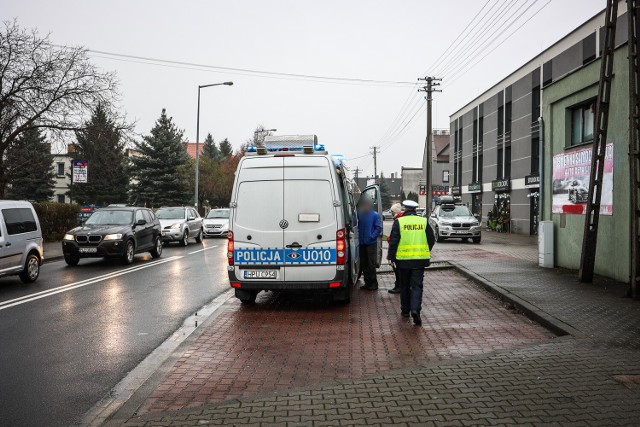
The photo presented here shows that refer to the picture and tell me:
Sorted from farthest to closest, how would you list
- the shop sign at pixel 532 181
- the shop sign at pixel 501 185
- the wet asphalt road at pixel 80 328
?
the shop sign at pixel 501 185, the shop sign at pixel 532 181, the wet asphalt road at pixel 80 328

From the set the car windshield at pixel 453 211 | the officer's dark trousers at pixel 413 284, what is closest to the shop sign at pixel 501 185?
the car windshield at pixel 453 211

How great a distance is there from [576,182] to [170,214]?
57.6ft

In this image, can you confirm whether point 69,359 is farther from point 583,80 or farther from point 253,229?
point 583,80

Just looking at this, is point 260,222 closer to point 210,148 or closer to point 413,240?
point 413,240

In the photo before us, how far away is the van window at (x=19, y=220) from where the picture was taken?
1142cm

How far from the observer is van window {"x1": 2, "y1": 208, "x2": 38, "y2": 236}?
1142cm

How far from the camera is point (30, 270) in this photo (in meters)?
12.1

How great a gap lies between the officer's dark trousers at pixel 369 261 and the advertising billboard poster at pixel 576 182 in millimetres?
4589

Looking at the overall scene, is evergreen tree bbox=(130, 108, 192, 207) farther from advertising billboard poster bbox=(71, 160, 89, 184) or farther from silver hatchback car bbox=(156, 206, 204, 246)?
advertising billboard poster bbox=(71, 160, 89, 184)

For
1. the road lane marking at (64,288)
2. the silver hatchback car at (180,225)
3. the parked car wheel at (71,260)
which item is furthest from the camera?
the silver hatchback car at (180,225)

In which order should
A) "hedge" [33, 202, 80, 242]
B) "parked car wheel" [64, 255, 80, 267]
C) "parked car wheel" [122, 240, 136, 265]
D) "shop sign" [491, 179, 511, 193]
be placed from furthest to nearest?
1. "shop sign" [491, 179, 511, 193]
2. "hedge" [33, 202, 80, 242]
3. "parked car wheel" [122, 240, 136, 265]
4. "parked car wheel" [64, 255, 80, 267]

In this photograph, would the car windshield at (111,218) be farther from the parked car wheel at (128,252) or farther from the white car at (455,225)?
the white car at (455,225)

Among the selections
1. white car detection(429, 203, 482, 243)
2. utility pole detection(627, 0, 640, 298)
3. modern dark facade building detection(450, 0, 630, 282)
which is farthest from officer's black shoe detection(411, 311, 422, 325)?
white car detection(429, 203, 482, 243)

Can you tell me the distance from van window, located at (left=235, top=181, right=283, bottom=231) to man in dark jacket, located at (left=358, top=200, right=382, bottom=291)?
8.60 feet
